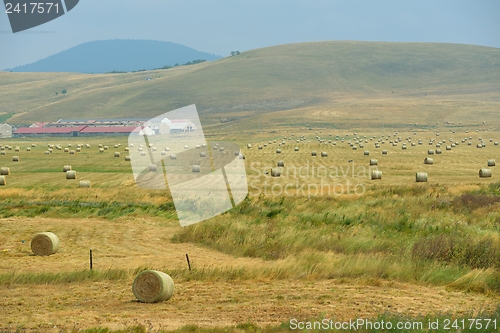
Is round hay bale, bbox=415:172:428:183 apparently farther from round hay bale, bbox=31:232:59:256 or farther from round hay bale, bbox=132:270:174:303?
round hay bale, bbox=132:270:174:303

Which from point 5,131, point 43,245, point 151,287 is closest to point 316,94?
point 5,131

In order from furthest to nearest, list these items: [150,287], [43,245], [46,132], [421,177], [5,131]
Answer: [5,131]
[46,132]
[421,177]
[43,245]
[150,287]

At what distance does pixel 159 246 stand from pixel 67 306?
25.8 ft

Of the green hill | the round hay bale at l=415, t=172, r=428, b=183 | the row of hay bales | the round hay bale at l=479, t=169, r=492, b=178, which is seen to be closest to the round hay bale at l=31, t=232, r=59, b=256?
the row of hay bales

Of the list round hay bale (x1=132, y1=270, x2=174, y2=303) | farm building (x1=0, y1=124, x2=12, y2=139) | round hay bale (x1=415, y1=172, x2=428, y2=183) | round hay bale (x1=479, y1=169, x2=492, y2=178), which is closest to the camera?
round hay bale (x1=132, y1=270, x2=174, y2=303)

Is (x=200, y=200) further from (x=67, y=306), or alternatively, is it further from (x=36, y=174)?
(x=36, y=174)

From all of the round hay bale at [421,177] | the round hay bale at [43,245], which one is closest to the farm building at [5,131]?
the round hay bale at [421,177]

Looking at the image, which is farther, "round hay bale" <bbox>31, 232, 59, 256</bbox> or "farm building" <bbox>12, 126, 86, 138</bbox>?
"farm building" <bbox>12, 126, 86, 138</bbox>

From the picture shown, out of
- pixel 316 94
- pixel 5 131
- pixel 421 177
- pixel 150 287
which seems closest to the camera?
pixel 150 287

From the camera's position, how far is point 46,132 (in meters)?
135

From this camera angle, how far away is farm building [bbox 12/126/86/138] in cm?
13325

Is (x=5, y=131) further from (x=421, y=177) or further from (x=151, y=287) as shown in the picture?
(x=151, y=287)

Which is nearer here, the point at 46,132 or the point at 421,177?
the point at 421,177

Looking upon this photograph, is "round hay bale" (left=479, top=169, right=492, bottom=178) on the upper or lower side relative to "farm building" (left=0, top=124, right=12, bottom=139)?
lower
